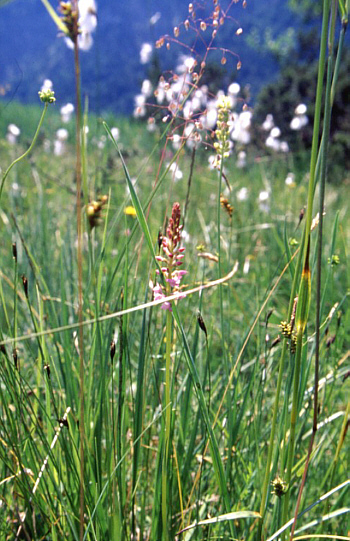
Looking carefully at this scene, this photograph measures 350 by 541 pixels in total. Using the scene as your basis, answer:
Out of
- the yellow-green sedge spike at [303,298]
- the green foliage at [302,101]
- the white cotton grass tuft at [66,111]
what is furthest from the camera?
the green foliage at [302,101]

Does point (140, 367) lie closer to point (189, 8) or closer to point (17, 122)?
point (189, 8)

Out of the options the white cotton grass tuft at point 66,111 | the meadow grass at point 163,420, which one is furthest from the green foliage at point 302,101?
the meadow grass at point 163,420

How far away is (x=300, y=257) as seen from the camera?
1.83 ft

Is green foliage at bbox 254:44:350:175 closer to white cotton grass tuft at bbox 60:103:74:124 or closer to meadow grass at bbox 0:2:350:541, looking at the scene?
white cotton grass tuft at bbox 60:103:74:124

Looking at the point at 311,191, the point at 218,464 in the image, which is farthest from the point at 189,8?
the point at 218,464

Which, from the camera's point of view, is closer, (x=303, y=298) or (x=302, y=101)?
(x=303, y=298)

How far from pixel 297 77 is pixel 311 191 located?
8.18m

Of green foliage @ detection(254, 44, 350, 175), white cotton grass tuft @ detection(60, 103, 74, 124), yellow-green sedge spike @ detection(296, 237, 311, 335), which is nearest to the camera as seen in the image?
yellow-green sedge spike @ detection(296, 237, 311, 335)

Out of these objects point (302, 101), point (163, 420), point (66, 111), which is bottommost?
point (163, 420)

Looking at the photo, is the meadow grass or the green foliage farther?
the green foliage

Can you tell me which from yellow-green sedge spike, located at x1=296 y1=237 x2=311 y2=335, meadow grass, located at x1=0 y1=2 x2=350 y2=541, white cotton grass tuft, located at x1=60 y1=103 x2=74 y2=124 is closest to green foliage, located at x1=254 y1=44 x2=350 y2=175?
white cotton grass tuft, located at x1=60 y1=103 x2=74 y2=124

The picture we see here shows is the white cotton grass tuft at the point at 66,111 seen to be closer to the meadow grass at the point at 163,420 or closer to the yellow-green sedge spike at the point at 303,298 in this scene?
the meadow grass at the point at 163,420

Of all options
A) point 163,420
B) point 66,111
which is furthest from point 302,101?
point 163,420

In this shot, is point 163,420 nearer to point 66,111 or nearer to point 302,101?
point 66,111
